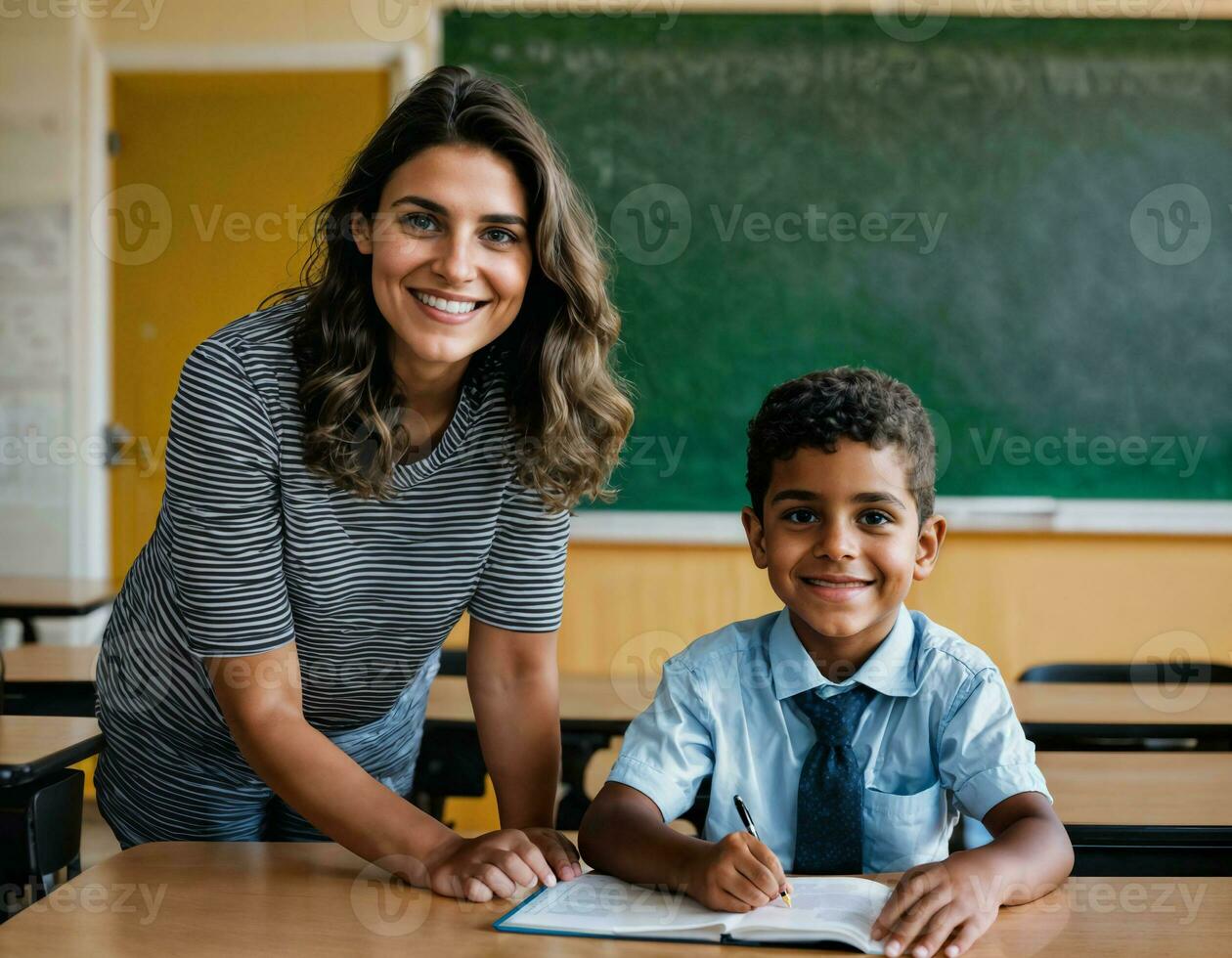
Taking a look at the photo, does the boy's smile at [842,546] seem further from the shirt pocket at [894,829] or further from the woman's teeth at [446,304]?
the woman's teeth at [446,304]

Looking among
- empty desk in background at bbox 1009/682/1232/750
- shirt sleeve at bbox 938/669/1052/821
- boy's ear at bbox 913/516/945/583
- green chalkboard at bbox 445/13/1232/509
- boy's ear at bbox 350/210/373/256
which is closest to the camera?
shirt sleeve at bbox 938/669/1052/821

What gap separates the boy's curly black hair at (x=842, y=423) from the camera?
1502mm

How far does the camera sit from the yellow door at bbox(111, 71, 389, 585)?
4176 mm

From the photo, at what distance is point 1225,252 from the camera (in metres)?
3.88

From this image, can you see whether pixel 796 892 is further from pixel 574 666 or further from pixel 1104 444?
pixel 1104 444

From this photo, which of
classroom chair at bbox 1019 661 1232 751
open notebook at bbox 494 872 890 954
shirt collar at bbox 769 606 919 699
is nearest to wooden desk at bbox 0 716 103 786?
open notebook at bbox 494 872 890 954

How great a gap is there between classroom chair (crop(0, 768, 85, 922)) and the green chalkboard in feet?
8.82

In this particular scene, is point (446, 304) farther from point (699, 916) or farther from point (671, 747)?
point (699, 916)

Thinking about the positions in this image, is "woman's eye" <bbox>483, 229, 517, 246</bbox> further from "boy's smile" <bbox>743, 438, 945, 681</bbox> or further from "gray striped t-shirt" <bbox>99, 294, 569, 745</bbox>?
"boy's smile" <bbox>743, 438, 945, 681</bbox>

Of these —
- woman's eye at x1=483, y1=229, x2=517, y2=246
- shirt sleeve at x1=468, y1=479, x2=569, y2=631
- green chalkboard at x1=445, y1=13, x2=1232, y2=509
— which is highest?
green chalkboard at x1=445, y1=13, x2=1232, y2=509

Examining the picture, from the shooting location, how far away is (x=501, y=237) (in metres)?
1.39

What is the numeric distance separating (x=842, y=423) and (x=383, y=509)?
0.58 meters

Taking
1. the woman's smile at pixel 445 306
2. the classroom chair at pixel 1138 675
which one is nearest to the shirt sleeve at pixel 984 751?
the woman's smile at pixel 445 306

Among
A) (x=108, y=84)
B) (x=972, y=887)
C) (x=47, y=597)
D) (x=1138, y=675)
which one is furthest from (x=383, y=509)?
(x=108, y=84)
